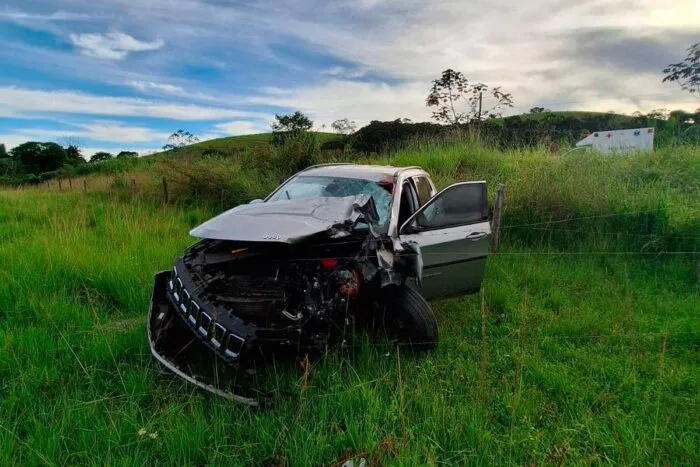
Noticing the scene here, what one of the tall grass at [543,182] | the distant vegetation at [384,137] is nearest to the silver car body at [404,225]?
the tall grass at [543,182]

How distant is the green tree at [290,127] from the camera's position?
13.1m

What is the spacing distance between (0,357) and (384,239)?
10.2ft

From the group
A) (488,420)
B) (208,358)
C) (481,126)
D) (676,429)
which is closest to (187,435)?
(208,358)

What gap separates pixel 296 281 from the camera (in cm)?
314

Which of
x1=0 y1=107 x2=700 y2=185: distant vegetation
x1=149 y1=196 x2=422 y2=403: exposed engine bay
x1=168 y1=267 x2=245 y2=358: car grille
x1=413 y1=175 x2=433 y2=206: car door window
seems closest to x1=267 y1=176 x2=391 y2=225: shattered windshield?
x1=413 y1=175 x2=433 y2=206: car door window

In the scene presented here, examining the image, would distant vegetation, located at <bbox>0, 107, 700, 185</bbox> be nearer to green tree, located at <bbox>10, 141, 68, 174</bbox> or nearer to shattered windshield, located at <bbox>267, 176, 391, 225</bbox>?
shattered windshield, located at <bbox>267, 176, 391, 225</bbox>

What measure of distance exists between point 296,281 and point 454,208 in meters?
1.96

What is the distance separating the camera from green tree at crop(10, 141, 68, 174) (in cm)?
3156

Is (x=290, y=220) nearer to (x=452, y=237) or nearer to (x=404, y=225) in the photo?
(x=404, y=225)

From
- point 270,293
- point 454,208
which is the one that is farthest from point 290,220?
point 454,208

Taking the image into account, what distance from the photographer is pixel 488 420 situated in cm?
283

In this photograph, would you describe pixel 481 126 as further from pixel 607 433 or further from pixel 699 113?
pixel 607 433

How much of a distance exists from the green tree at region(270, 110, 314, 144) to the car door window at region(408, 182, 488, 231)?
874 cm

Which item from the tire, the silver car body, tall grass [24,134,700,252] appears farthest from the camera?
tall grass [24,134,700,252]
